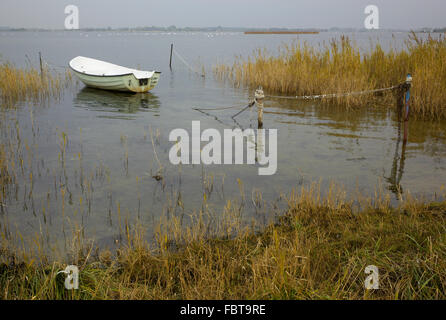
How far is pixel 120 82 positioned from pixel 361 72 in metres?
9.02

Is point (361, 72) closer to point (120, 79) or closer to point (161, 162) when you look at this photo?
point (161, 162)

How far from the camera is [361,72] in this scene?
1310 centimetres

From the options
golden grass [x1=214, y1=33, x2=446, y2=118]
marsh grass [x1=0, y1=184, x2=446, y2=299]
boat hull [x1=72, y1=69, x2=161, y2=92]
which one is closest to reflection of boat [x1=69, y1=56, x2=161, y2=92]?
boat hull [x1=72, y1=69, x2=161, y2=92]

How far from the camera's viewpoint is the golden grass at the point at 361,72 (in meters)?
10.8

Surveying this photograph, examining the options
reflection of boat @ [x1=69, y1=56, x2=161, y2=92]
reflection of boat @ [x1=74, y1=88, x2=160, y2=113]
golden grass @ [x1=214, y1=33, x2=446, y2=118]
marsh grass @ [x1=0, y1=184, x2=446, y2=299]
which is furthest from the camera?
reflection of boat @ [x1=69, y1=56, x2=161, y2=92]

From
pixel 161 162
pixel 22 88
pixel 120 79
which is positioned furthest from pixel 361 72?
pixel 22 88

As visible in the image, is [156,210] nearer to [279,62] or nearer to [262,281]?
[262,281]

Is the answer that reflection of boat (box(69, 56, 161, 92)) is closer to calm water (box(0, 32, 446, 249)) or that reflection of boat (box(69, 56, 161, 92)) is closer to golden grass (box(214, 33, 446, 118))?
calm water (box(0, 32, 446, 249))

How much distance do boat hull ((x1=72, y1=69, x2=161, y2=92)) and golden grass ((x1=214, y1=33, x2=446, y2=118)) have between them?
5.05 metres

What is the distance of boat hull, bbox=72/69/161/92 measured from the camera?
15.0 meters

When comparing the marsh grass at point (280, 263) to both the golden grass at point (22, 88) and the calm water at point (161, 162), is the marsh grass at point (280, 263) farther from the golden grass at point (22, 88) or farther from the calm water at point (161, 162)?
the golden grass at point (22, 88)

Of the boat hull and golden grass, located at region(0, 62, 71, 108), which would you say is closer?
golden grass, located at region(0, 62, 71, 108)

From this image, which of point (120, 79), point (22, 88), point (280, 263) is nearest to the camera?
point (280, 263)

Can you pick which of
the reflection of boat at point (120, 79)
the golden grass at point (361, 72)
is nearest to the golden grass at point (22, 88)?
the reflection of boat at point (120, 79)
